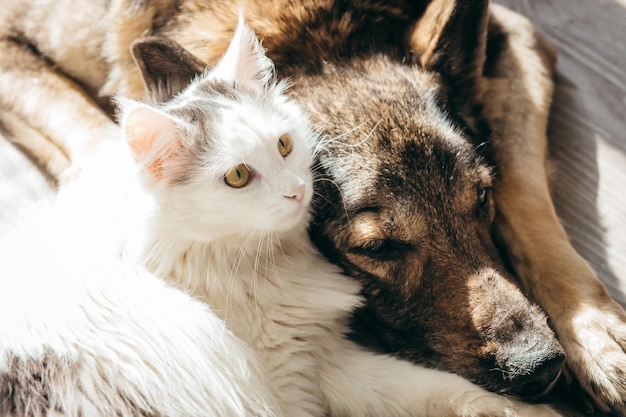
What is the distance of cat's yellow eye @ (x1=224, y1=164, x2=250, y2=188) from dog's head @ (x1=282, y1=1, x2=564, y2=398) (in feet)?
0.89

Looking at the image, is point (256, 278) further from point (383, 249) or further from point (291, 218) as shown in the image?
point (383, 249)

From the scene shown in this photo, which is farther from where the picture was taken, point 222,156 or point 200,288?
point 200,288

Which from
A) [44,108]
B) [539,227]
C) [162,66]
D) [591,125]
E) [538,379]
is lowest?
[44,108]

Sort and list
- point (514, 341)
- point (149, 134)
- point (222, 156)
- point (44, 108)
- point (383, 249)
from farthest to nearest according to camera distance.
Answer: point (44, 108)
point (383, 249)
point (514, 341)
point (222, 156)
point (149, 134)

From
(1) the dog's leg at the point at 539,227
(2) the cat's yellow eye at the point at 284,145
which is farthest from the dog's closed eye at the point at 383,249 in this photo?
(1) the dog's leg at the point at 539,227

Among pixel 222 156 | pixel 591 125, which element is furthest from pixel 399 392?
pixel 591 125

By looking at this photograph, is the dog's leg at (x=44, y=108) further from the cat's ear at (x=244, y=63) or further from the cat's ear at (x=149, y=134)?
the cat's ear at (x=149, y=134)

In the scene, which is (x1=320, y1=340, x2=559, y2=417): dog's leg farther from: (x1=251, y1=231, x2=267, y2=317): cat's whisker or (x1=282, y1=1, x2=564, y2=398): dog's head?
(x1=251, y1=231, x2=267, y2=317): cat's whisker

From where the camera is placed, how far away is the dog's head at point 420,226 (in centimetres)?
160

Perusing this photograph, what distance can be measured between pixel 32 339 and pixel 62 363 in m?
0.10

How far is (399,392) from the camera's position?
65.1 inches

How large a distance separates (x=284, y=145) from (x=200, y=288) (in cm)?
44

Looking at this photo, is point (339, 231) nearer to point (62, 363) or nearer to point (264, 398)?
point (264, 398)

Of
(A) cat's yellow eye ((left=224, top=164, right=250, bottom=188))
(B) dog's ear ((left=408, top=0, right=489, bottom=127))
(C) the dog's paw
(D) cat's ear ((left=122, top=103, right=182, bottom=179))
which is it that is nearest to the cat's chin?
(A) cat's yellow eye ((left=224, top=164, right=250, bottom=188))
